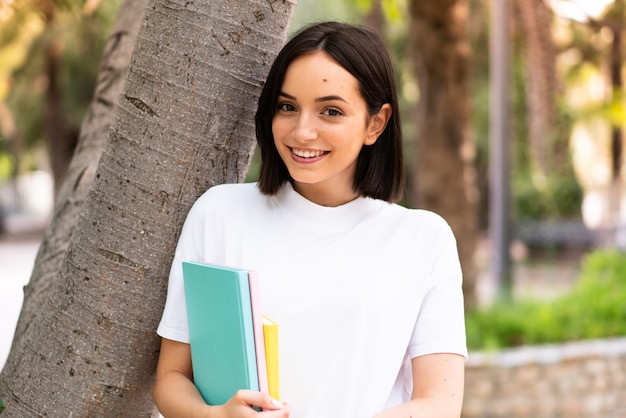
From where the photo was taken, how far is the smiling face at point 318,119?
1869 mm

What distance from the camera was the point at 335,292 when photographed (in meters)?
1.87

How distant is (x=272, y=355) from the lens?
1.75 metres

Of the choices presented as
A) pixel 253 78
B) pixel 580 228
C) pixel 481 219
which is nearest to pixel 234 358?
pixel 253 78

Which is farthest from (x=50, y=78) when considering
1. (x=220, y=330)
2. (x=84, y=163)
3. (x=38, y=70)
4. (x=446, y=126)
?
(x=220, y=330)

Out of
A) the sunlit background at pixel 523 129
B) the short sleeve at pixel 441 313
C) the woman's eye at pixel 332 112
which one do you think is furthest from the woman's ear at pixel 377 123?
the sunlit background at pixel 523 129

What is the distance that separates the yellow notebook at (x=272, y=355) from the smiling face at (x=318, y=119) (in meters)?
0.36

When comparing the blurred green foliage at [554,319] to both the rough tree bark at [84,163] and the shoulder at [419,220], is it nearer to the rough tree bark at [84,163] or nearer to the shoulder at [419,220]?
the rough tree bark at [84,163]

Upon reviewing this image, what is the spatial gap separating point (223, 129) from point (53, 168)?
19212 millimetres

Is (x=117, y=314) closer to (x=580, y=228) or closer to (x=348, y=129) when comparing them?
(x=348, y=129)

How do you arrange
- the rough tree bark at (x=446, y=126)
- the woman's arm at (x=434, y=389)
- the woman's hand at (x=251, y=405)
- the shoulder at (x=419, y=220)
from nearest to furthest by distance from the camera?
1. the woman's hand at (x=251, y=405)
2. the woman's arm at (x=434, y=389)
3. the shoulder at (x=419, y=220)
4. the rough tree bark at (x=446, y=126)

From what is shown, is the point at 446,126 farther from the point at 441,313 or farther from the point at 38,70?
the point at 38,70

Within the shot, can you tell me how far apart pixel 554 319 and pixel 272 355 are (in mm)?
6561

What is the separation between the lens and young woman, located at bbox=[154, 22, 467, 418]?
1.87 m

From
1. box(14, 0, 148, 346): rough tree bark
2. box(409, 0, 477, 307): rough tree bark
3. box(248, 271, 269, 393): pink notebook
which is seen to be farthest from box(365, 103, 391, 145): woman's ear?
box(409, 0, 477, 307): rough tree bark
